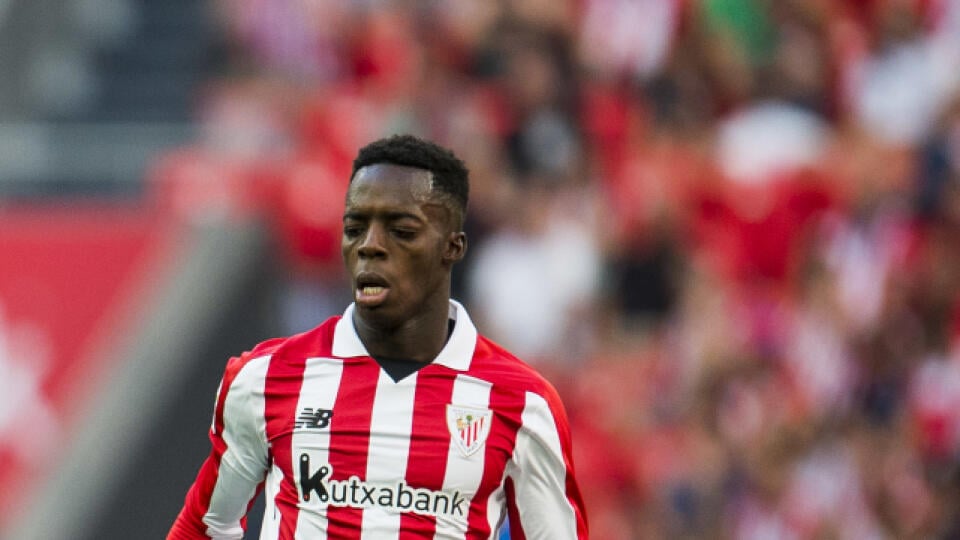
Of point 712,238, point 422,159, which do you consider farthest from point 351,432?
point 712,238

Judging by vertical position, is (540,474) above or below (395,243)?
below

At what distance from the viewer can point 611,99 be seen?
344 inches

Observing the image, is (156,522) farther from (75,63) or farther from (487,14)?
(75,63)

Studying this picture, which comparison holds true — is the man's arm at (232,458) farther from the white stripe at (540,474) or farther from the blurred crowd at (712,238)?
the blurred crowd at (712,238)

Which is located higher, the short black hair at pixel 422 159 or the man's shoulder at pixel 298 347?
the short black hair at pixel 422 159

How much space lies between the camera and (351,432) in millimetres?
4055

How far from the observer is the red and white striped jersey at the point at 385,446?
403 cm

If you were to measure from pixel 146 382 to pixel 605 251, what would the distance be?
8.05 feet

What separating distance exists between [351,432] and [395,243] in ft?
1.44

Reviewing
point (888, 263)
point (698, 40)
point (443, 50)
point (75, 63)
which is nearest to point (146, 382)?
point (443, 50)

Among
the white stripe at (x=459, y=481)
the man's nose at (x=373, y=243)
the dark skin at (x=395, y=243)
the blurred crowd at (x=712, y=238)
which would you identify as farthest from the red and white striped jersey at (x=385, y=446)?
the blurred crowd at (x=712, y=238)

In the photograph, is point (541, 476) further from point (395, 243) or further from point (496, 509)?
point (395, 243)

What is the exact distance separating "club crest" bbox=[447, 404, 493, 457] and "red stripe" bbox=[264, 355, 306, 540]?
35 cm

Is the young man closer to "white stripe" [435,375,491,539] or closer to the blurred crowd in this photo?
"white stripe" [435,375,491,539]
